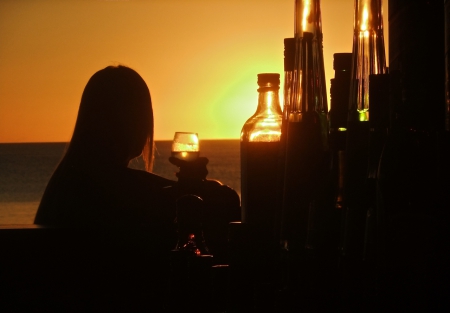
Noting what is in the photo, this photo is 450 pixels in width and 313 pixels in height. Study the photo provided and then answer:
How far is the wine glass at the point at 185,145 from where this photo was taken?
7.65 feet

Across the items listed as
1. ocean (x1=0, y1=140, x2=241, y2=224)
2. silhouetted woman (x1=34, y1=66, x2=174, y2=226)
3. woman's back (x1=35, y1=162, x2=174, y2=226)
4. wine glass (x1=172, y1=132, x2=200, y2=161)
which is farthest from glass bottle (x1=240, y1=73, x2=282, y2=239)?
ocean (x1=0, y1=140, x2=241, y2=224)

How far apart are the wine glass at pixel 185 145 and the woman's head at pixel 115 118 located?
11 cm

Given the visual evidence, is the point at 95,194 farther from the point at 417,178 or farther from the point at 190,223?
the point at 417,178

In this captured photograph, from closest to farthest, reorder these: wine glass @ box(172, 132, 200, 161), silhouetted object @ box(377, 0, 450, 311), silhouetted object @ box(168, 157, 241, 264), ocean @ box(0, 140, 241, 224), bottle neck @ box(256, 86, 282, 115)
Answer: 1. silhouetted object @ box(377, 0, 450, 311)
2. bottle neck @ box(256, 86, 282, 115)
3. silhouetted object @ box(168, 157, 241, 264)
4. wine glass @ box(172, 132, 200, 161)
5. ocean @ box(0, 140, 241, 224)

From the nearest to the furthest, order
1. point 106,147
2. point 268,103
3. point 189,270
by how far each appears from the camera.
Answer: point 189,270 → point 268,103 → point 106,147

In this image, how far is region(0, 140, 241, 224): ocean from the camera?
116 feet

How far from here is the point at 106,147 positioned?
239 centimetres

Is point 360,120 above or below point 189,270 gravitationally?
above

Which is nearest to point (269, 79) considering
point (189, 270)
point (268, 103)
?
point (268, 103)

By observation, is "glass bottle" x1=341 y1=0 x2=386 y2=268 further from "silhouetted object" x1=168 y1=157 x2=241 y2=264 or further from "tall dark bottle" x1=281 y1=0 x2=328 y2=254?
"silhouetted object" x1=168 y1=157 x2=241 y2=264

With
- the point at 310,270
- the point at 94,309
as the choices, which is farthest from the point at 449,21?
the point at 94,309

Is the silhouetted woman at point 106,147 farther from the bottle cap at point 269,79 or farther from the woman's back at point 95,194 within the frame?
the bottle cap at point 269,79

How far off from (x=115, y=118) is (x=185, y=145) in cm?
29

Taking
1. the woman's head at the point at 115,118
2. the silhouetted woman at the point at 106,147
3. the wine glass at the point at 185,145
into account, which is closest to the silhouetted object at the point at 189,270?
the silhouetted woman at the point at 106,147
